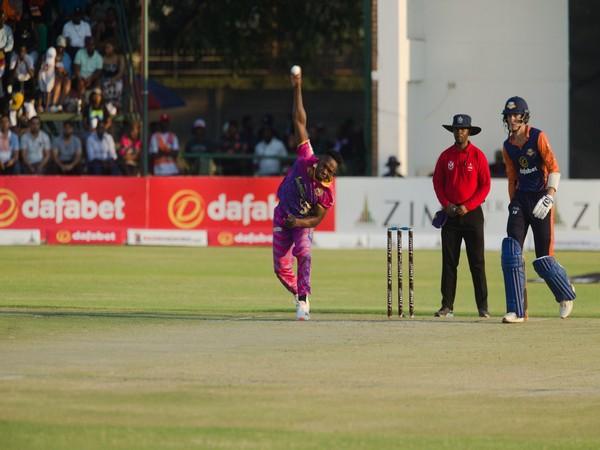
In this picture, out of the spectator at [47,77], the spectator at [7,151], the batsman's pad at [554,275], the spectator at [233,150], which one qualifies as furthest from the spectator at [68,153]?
the batsman's pad at [554,275]

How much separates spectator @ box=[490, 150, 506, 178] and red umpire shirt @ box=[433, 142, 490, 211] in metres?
16.9

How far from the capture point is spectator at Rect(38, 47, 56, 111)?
3216 cm

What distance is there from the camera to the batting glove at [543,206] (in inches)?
563

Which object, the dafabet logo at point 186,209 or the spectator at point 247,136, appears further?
the spectator at point 247,136

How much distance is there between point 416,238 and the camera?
2809cm

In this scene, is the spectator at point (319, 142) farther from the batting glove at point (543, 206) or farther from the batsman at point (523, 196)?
the batting glove at point (543, 206)

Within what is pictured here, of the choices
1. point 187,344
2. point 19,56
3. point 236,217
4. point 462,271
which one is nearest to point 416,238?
point 236,217

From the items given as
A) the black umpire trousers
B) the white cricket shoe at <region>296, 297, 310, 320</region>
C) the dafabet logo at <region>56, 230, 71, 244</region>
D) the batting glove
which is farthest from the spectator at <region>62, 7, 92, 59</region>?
the batting glove

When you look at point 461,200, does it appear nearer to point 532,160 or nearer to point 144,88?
point 532,160

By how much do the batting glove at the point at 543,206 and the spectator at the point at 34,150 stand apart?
18.3 metres

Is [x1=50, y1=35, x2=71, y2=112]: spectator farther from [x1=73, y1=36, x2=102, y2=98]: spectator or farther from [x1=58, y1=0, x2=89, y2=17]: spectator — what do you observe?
[x1=58, y1=0, x2=89, y2=17]: spectator

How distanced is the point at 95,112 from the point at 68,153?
1.09 meters

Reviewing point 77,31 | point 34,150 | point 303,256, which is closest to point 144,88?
point 77,31

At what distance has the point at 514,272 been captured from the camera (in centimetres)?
1441
